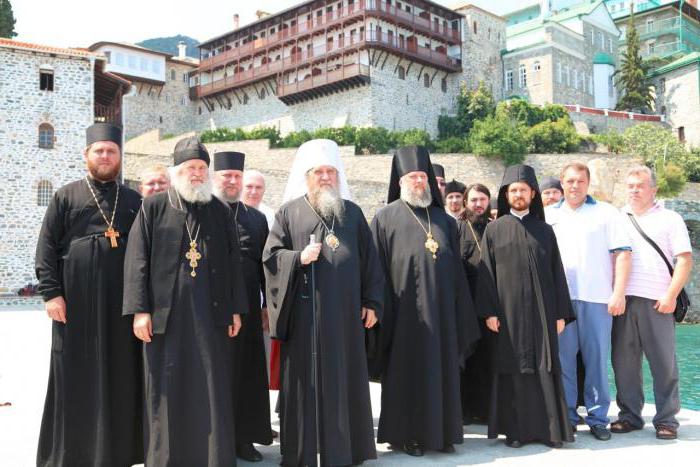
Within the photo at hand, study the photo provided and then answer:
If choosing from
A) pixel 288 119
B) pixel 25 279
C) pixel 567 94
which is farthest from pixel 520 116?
pixel 25 279

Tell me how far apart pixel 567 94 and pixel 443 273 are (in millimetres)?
45751

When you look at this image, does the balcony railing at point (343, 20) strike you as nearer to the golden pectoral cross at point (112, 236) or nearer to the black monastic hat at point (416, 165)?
the black monastic hat at point (416, 165)

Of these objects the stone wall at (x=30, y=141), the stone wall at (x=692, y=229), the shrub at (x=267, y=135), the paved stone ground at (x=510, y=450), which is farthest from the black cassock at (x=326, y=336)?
the shrub at (x=267, y=135)

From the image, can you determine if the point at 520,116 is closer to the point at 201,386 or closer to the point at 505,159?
the point at 505,159

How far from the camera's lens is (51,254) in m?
4.09

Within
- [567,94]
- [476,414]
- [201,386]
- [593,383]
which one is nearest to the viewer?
[201,386]

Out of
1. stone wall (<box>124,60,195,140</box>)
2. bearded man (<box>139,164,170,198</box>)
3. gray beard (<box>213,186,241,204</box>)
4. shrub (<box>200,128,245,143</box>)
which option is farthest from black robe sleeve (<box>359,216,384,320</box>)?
stone wall (<box>124,60,195,140</box>)

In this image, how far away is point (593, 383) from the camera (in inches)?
196

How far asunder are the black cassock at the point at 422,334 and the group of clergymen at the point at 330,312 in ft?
0.04

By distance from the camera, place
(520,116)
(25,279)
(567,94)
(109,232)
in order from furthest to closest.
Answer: (567,94), (520,116), (25,279), (109,232)

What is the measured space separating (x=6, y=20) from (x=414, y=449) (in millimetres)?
32336

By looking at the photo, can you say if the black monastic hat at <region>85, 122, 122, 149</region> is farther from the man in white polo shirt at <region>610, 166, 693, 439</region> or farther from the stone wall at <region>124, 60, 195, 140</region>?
the stone wall at <region>124, 60, 195, 140</region>

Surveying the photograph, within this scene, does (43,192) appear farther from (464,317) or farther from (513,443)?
(513,443)

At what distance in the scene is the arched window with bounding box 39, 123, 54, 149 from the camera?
932 inches
